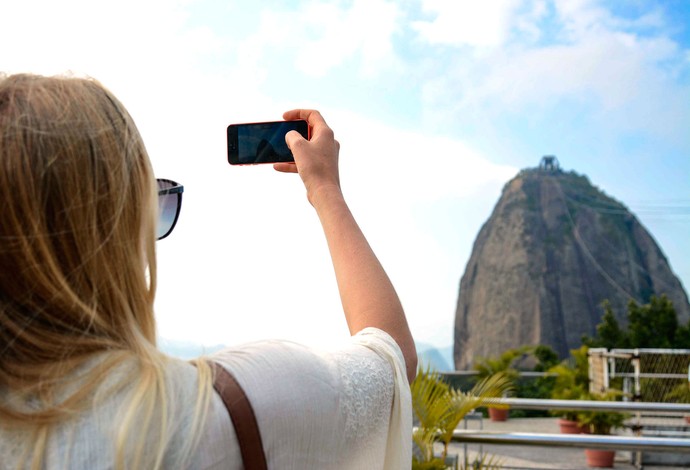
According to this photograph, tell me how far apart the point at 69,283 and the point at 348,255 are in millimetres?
317

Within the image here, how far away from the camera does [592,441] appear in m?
2.33

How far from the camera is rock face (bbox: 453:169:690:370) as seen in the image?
39.3m

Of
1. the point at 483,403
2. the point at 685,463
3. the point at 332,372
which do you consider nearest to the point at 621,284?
the point at 685,463

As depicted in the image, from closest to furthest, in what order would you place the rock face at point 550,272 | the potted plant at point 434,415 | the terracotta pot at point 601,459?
1. the potted plant at point 434,415
2. the terracotta pot at point 601,459
3. the rock face at point 550,272

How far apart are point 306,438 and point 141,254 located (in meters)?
0.22

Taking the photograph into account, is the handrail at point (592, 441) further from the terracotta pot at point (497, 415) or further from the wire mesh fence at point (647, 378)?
the terracotta pot at point (497, 415)

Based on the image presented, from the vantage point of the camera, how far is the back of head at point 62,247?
2.03 feet

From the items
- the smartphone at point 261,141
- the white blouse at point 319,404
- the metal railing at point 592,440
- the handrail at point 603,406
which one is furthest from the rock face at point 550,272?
the white blouse at point 319,404

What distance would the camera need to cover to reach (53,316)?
625mm

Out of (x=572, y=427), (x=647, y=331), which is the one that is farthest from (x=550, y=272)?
(x=572, y=427)

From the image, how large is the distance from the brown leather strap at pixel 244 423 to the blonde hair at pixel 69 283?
0.8 inches

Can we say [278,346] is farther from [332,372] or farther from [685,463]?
[685,463]

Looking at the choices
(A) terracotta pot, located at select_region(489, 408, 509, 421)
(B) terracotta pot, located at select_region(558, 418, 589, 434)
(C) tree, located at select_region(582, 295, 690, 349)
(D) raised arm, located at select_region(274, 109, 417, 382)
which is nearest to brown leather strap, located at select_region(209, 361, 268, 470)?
(D) raised arm, located at select_region(274, 109, 417, 382)

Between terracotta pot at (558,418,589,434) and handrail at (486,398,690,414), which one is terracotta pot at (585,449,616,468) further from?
handrail at (486,398,690,414)
